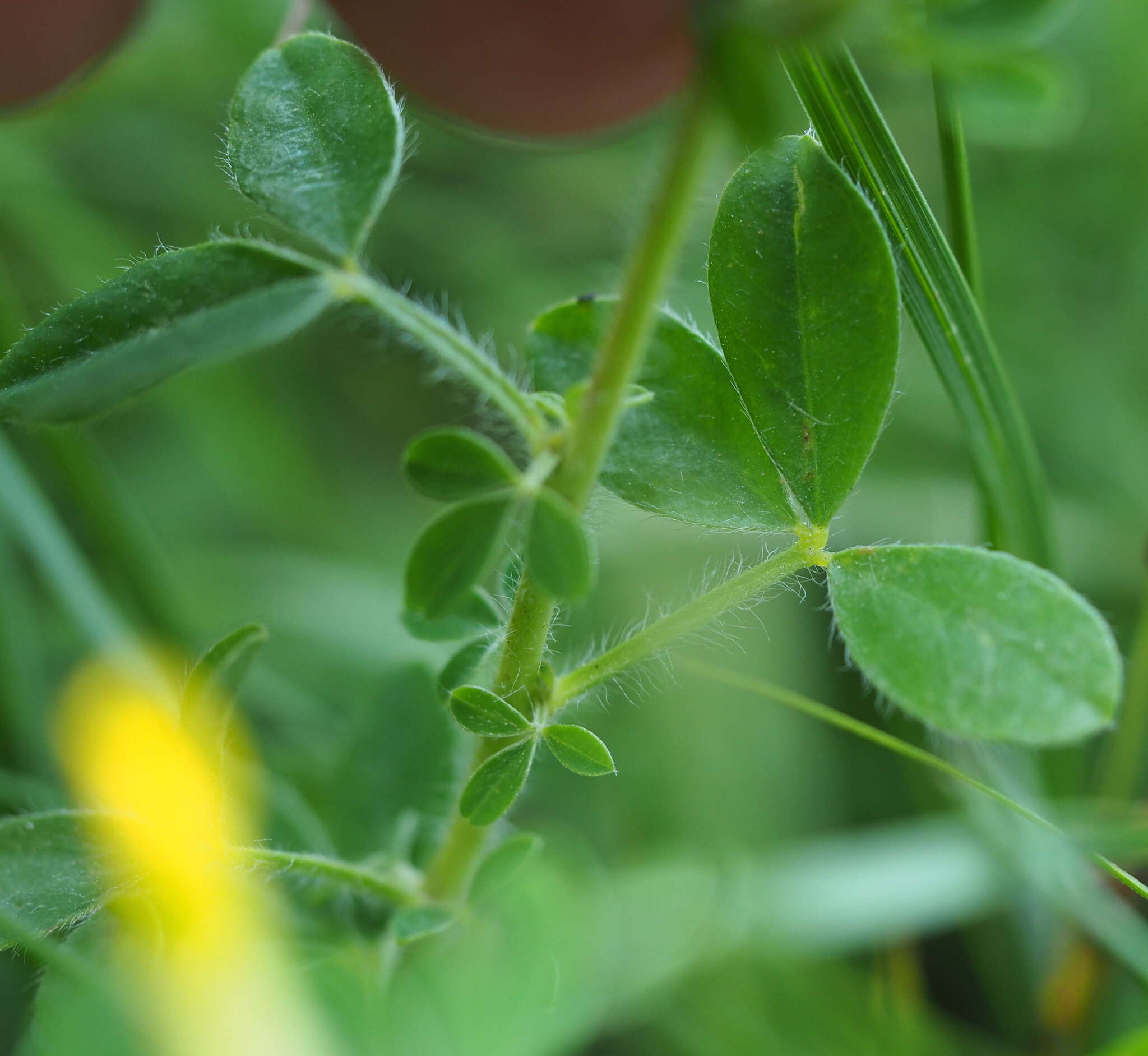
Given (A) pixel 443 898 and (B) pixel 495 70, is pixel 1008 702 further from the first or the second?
(B) pixel 495 70

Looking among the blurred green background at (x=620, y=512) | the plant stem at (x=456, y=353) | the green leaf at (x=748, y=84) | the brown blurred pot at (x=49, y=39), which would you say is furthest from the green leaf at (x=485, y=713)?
the brown blurred pot at (x=49, y=39)

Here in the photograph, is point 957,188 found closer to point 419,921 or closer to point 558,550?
point 558,550

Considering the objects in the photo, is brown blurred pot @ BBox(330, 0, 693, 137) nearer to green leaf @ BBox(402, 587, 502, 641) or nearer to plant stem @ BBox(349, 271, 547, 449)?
plant stem @ BBox(349, 271, 547, 449)

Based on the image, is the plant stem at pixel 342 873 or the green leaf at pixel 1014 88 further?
the plant stem at pixel 342 873

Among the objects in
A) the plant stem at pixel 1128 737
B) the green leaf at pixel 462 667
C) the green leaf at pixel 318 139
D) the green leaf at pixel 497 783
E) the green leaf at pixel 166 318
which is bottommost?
the plant stem at pixel 1128 737

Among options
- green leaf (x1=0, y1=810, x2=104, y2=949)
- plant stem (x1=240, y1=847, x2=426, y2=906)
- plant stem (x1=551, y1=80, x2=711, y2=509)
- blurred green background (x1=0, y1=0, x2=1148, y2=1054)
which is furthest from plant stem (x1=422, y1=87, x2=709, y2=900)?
blurred green background (x1=0, y1=0, x2=1148, y2=1054)

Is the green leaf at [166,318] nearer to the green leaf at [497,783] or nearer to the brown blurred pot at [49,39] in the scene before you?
the green leaf at [497,783]

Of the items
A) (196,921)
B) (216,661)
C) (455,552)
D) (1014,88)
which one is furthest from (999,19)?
(196,921)
